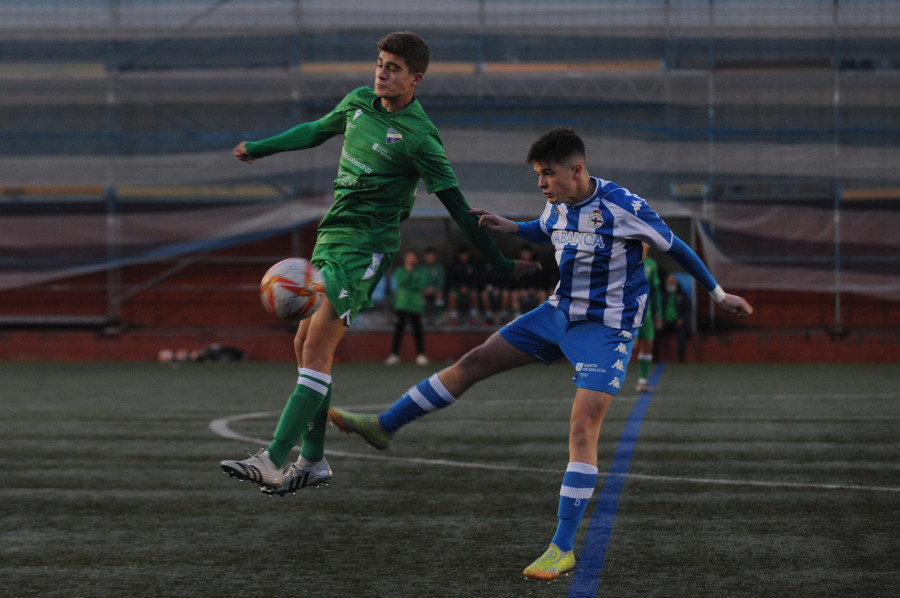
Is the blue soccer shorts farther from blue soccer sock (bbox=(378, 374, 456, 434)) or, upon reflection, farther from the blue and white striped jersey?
blue soccer sock (bbox=(378, 374, 456, 434))

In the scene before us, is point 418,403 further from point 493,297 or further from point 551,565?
point 493,297

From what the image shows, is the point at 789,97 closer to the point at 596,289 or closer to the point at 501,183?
the point at 501,183

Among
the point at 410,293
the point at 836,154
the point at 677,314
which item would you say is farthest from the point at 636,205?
the point at 836,154

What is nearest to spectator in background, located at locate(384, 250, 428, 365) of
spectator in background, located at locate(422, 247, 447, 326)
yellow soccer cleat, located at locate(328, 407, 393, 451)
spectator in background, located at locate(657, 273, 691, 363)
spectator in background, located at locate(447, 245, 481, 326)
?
spectator in background, located at locate(422, 247, 447, 326)

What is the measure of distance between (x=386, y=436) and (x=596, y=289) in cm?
133

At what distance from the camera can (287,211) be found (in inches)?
785

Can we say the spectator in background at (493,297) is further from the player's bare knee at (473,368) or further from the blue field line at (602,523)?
the player's bare knee at (473,368)

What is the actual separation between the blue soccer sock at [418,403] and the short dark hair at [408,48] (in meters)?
1.55

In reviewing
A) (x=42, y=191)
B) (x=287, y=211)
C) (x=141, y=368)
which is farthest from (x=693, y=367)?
(x=42, y=191)

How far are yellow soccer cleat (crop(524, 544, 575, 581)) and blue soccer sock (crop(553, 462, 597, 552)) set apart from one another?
0.05 metres

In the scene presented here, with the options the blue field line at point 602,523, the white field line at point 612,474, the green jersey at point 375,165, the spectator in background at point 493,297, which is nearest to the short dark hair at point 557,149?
the green jersey at point 375,165

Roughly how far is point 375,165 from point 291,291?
834mm

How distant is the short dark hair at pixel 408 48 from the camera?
5.52 m

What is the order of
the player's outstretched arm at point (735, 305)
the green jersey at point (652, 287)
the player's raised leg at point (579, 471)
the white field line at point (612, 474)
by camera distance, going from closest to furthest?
the player's raised leg at point (579, 471) < the player's outstretched arm at point (735, 305) < the white field line at point (612, 474) < the green jersey at point (652, 287)
